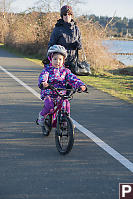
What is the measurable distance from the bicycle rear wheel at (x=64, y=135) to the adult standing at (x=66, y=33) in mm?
2483

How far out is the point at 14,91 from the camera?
10.9 metres

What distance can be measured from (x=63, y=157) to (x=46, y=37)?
22.6 meters

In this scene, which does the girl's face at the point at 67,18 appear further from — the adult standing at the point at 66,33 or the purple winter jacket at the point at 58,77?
the purple winter jacket at the point at 58,77

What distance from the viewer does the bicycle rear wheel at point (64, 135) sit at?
5229mm

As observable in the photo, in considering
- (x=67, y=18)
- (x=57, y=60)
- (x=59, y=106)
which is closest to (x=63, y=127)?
(x=59, y=106)

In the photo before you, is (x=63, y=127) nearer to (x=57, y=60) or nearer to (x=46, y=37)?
(x=57, y=60)

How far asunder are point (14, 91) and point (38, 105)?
7.06 ft

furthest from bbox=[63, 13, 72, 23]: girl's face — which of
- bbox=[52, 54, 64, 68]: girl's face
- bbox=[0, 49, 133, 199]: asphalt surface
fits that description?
bbox=[52, 54, 64, 68]: girl's face

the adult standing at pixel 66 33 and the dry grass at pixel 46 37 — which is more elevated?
the adult standing at pixel 66 33

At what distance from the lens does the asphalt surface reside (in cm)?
422

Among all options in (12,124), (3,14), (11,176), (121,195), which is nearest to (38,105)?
(12,124)

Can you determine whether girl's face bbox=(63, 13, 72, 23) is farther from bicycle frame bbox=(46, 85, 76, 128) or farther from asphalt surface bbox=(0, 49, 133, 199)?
bicycle frame bbox=(46, 85, 76, 128)

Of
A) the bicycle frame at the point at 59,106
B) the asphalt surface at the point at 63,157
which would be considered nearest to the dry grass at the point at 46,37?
the asphalt surface at the point at 63,157

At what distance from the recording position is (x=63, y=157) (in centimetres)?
532
